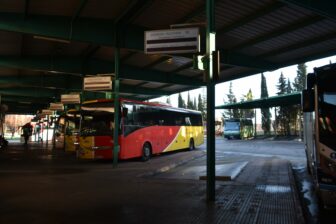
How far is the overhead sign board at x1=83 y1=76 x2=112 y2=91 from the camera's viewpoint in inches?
573

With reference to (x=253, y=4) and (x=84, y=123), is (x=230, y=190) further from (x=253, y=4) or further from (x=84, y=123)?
(x=84, y=123)

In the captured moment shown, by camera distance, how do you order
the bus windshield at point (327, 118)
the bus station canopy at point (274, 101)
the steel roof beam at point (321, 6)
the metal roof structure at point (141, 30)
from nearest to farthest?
1. the bus windshield at point (327, 118)
2. the steel roof beam at point (321, 6)
3. the metal roof structure at point (141, 30)
4. the bus station canopy at point (274, 101)

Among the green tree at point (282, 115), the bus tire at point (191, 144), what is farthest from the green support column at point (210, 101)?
the green tree at point (282, 115)

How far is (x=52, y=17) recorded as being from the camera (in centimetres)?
1394

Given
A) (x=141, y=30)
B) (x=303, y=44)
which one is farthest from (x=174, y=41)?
(x=303, y=44)

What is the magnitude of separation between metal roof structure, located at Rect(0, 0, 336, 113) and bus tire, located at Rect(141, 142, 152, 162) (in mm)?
4988

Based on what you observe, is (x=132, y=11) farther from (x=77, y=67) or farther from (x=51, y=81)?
(x=51, y=81)

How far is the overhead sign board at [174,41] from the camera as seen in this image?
824 cm

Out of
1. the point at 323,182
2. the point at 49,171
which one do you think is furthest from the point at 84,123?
the point at 323,182

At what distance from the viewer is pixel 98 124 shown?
1650cm

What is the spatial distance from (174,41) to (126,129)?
861 cm

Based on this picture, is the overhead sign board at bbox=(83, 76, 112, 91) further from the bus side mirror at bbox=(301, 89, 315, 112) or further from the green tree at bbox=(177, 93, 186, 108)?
the green tree at bbox=(177, 93, 186, 108)

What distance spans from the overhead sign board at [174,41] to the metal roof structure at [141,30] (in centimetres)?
324

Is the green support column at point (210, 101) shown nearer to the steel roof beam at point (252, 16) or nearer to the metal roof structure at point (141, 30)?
the metal roof structure at point (141, 30)
